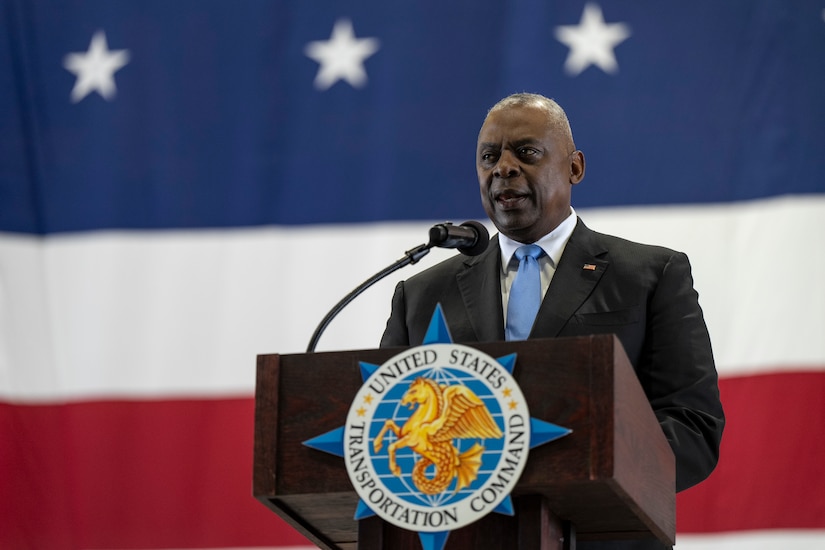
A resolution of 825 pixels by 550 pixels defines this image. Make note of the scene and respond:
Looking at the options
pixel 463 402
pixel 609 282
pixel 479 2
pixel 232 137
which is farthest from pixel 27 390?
pixel 463 402

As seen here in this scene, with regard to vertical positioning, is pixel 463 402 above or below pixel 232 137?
below

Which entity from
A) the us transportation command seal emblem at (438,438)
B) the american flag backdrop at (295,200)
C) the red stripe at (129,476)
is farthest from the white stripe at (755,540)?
the us transportation command seal emblem at (438,438)

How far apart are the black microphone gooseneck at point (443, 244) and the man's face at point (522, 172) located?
35cm

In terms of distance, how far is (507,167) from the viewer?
2.52 meters

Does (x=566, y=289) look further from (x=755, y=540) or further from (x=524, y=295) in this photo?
(x=755, y=540)

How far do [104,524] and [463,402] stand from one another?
9.62 ft

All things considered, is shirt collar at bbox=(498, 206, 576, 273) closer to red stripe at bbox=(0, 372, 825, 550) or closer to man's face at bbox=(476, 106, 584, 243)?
man's face at bbox=(476, 106, 584, 243)

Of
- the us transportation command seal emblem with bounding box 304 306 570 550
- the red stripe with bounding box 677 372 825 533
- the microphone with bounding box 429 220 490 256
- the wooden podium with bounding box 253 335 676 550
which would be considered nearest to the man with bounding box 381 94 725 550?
the microphone with bounding box 429 220 490 256

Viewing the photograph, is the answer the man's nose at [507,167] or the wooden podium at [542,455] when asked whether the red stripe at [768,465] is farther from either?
the wooden podium at [542,455]

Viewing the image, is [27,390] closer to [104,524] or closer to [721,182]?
[104,524]

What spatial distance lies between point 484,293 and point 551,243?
7.6 inches

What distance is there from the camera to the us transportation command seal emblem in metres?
1.60

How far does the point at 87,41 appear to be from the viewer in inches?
187

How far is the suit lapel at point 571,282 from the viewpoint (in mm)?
2322
